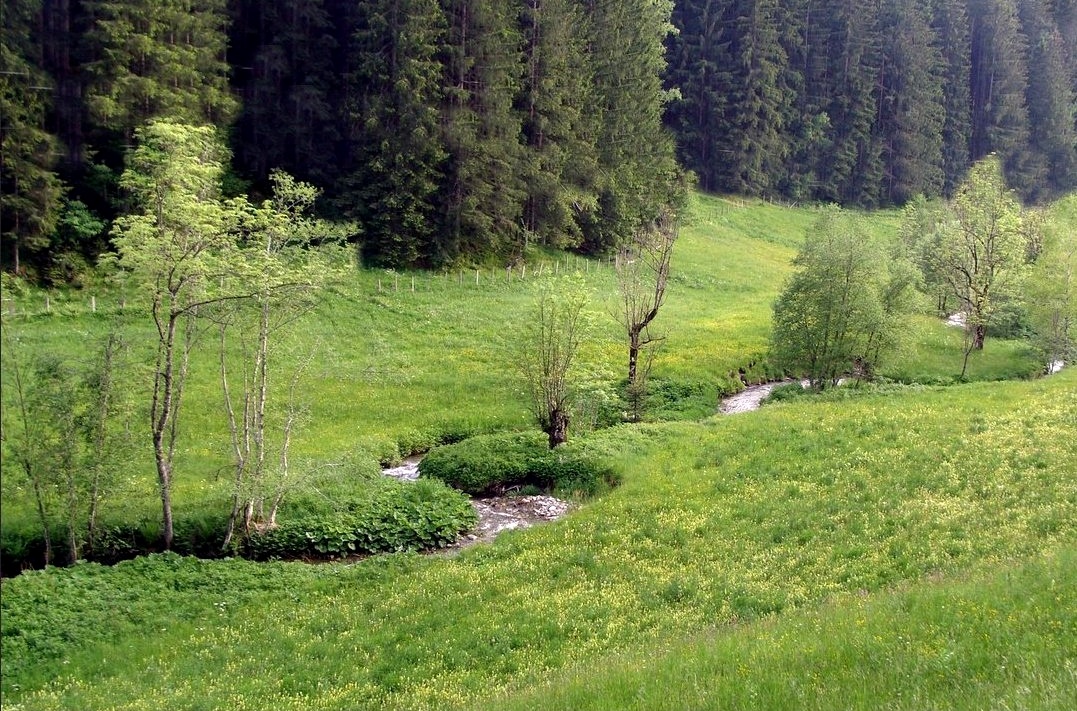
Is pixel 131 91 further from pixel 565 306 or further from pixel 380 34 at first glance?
pixel 565 306

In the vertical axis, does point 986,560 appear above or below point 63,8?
below

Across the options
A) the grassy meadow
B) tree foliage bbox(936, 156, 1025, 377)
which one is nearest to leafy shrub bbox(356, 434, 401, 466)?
the grassy meadow

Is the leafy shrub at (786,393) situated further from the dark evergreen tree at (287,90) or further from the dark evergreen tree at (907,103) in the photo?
the dark evergreen tree at (907,103)

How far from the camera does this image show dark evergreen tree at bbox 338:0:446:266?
47.2 m

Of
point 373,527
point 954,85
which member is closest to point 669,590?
point 373,527

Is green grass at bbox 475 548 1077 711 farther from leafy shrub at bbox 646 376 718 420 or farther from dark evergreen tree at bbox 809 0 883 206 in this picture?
dark evergreen tree at bbox 809 0 883 206

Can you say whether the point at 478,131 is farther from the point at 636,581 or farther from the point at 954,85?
the point at 954,85

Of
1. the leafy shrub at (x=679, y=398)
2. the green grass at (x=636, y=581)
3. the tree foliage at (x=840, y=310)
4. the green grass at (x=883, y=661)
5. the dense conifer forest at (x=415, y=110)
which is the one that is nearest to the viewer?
the green grass at (x=883, y=661)

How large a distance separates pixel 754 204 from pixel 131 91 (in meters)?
69.9

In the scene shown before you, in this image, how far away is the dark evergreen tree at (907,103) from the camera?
340ft

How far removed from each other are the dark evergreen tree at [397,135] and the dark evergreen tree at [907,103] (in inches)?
3080

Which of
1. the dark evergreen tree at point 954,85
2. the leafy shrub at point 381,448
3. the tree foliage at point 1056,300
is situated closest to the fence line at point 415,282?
the leafy shrub at point 381,448

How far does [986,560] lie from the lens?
1492cm

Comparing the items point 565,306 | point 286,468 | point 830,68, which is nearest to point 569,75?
point 565,306
